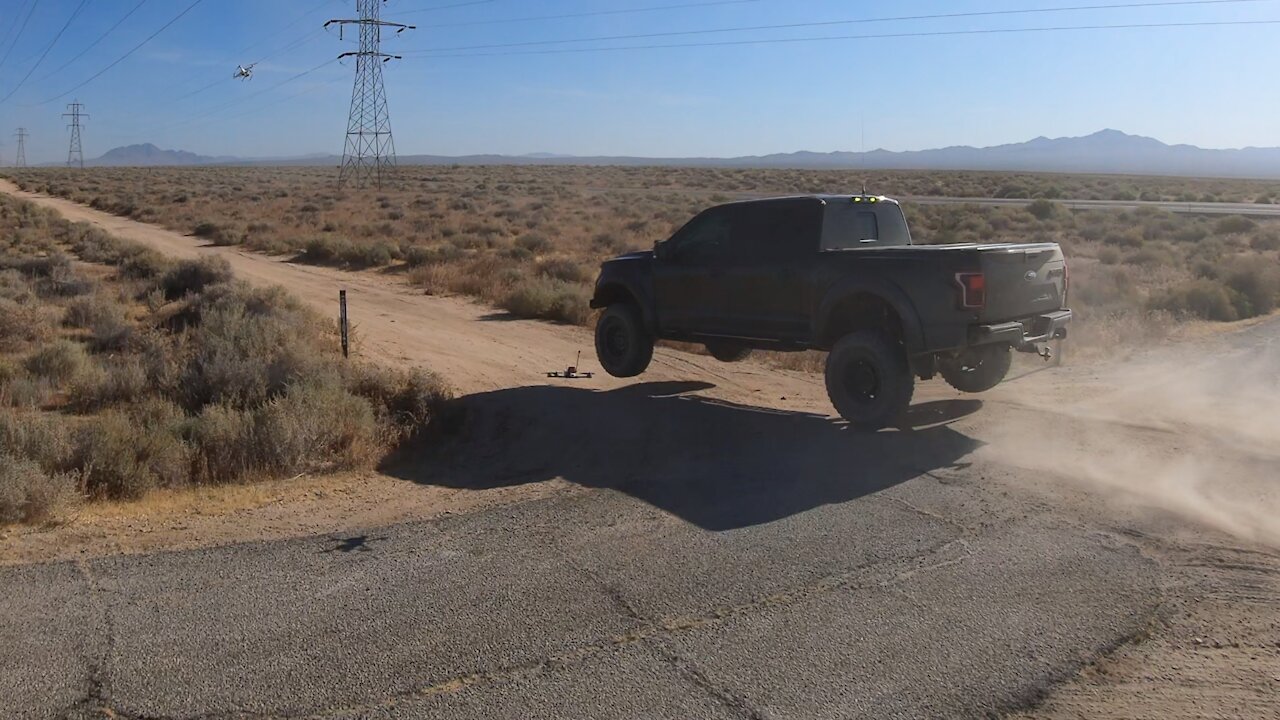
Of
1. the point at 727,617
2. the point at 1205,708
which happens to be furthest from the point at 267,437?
the point at 1205,708

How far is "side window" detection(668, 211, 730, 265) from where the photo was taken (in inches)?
443

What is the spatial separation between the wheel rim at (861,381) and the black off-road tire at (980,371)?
3.42 ft

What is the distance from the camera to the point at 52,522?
24.0 ft

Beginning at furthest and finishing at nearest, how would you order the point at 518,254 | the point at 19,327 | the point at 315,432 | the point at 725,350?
the point at 518,254, the point at 19,327, the point at 725,350, the point at 315,432

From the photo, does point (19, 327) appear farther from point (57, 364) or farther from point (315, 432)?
point (315, 432)

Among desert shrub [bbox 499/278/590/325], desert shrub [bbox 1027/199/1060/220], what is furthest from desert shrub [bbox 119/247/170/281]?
desert shrub [bbox 1027/199/1060/220]

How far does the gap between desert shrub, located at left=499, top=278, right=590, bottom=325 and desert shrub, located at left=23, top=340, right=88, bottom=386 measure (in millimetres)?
7889

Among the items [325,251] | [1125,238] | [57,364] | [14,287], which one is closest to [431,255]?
[325,251]

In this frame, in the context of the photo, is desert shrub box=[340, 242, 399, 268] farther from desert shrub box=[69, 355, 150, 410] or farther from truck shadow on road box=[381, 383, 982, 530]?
truck shadow on road box=[381, 383, 982, 530]

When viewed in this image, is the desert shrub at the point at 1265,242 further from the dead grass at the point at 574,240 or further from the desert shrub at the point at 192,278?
the desert shrub at the point at 192,278

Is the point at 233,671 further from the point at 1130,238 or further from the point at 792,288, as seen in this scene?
the point at 1130,238

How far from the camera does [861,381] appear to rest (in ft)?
33.2

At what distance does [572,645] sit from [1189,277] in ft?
74.8

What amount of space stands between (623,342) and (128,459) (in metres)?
5.86
